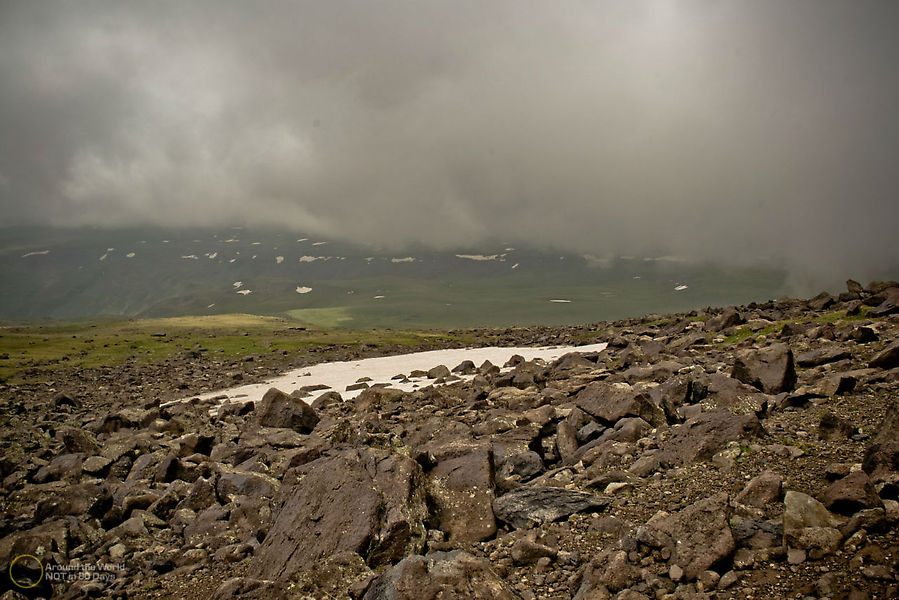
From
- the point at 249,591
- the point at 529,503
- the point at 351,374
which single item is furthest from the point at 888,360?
the point at 351,374

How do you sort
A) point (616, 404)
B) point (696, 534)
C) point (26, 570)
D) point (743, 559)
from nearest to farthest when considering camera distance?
point (743, 559) → point (696, 534) → point (26, 570) → point (616, 404)

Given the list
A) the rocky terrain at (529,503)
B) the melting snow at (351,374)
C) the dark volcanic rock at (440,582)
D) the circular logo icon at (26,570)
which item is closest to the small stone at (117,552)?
the rocky terrain at (529,503)

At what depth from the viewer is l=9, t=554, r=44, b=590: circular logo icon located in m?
13.1

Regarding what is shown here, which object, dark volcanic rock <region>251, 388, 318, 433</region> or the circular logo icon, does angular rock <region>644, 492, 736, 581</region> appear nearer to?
the circular logo icon

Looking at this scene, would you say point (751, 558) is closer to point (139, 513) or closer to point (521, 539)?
point (521, 539)

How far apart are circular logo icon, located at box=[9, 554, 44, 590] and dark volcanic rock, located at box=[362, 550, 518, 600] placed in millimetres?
10855

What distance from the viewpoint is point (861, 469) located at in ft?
30.8

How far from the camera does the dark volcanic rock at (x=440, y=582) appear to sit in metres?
A: 8.31

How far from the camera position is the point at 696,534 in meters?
8.70

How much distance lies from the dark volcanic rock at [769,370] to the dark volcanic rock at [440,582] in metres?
14.8

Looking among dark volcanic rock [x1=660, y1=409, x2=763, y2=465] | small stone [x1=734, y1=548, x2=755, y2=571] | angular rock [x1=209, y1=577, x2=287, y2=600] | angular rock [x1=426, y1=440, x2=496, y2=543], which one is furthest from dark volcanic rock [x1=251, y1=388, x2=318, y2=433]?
small stone [x1=734, y1=548, x2=755, y2=571]

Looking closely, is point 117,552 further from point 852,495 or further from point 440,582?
point 852,495

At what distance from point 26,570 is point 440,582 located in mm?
12860

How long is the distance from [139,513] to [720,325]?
4620 centimetres
